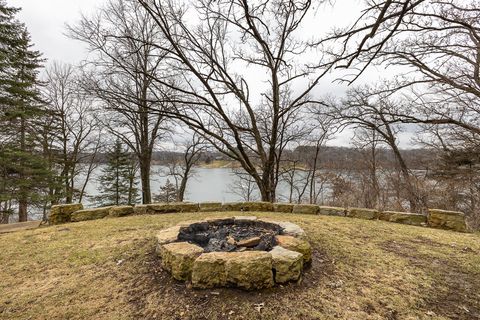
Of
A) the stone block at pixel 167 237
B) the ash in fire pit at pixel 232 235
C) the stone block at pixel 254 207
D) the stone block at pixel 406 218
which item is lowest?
the stone block at pixel 406 218

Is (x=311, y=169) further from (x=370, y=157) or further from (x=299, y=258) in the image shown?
(x=299, y=258)

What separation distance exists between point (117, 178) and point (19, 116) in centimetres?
684

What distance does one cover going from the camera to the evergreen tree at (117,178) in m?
14.6

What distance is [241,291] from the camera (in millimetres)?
2021

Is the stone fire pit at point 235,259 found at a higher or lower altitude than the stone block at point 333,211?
higher

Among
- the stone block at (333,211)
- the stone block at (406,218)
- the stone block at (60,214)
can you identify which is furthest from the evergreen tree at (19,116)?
the stone block at (406,218)

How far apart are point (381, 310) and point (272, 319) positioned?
34.9 inches

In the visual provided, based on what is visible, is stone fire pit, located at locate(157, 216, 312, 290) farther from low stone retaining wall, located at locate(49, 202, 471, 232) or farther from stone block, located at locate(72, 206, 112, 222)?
stone block, located at locate(72, 206, 112, 222)

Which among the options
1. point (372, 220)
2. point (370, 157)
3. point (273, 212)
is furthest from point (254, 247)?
point (370, 157)

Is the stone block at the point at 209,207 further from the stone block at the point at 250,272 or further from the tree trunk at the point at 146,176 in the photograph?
the tree trunk at the point at 146,176

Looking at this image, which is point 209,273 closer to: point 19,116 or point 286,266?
point 286,266

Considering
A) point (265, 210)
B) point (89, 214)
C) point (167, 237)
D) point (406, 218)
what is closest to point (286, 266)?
point (167, 237)

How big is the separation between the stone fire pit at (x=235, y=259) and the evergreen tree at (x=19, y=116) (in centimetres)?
949

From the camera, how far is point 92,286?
2131 mm
